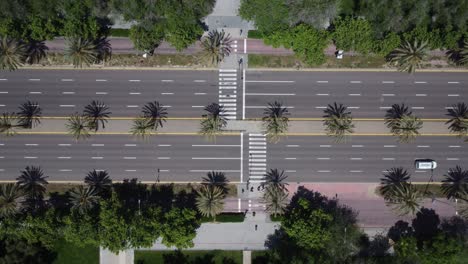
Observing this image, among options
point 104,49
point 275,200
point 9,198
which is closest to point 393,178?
point 275,200

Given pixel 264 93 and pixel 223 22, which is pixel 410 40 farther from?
pixel 223 22

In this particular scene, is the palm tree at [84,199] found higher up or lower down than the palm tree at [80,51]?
lower down

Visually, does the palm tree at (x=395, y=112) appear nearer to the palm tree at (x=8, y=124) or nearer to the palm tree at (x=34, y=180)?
the palm tree at (x=34, y=180)

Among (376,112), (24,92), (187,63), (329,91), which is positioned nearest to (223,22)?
(187,63)

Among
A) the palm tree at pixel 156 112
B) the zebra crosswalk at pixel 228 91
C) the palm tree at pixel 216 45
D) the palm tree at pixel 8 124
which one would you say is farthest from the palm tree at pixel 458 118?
the palm tree at pixel 8 124

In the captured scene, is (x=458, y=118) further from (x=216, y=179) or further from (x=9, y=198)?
(x=9, y=198)

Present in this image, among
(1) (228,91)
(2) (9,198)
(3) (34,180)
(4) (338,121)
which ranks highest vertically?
(1) (228,91)
